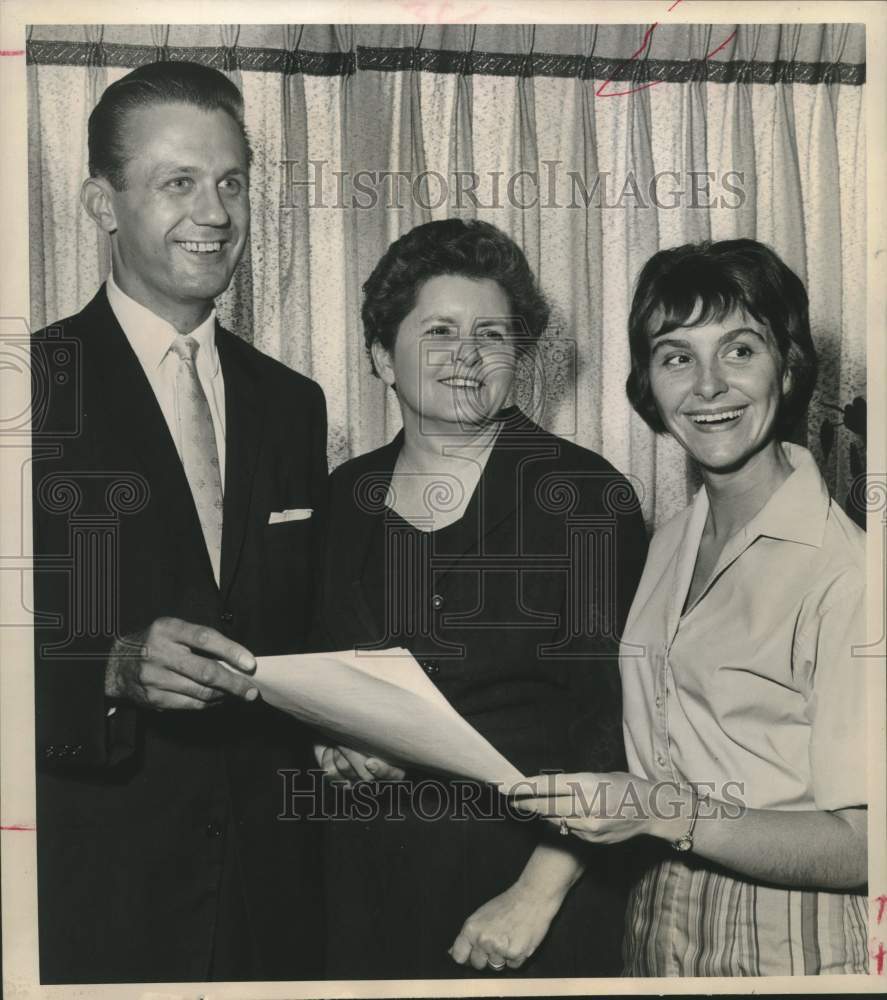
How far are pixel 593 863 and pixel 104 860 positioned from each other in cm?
70

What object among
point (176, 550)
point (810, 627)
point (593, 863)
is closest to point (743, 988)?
point (593, 863)

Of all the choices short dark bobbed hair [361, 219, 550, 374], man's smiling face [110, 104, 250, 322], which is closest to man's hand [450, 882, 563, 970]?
short dark bobbed hair [361, 219, 550, 374]

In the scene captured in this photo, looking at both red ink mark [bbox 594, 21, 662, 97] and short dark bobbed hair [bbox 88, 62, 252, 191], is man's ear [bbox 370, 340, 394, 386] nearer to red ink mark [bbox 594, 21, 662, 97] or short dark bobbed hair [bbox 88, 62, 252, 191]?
short dark bobbed hair [bbox 88, 62, 252, 191]

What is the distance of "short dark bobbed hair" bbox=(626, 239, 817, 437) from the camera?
57.1 inches

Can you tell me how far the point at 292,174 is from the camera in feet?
4.92

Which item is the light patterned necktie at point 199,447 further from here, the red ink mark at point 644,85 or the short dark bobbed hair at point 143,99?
the red ink mark at point 644,85

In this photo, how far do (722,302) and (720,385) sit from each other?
11 centimetres

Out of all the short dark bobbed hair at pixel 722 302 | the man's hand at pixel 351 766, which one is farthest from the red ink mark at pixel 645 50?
the man's hand at pixel 351 766

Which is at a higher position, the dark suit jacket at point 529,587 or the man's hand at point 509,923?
the dark suit jacket at point 529,587

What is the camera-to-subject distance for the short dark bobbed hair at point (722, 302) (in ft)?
4.76

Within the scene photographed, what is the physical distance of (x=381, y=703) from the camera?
1.38 m

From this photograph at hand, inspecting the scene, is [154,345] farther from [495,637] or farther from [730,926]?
[730,926]

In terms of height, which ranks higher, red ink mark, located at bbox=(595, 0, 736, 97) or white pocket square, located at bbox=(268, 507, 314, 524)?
red ink mark, located at bbox=(595, 0, 736, 97)

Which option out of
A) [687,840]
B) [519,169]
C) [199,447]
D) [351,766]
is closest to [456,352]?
[519,169]
